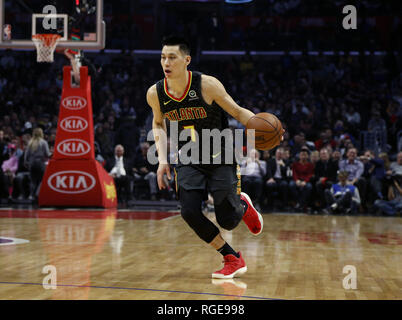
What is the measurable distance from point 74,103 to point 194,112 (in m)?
7.89

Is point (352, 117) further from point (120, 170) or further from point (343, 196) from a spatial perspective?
point (120, 170)

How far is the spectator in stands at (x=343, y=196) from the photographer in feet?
38.7

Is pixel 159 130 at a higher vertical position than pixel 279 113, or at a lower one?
lower

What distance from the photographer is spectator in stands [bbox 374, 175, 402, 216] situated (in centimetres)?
1165

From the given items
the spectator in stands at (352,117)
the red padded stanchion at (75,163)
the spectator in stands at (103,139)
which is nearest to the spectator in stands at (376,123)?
the spectator in stands at (352,117)

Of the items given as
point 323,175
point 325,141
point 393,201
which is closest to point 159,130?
point 323,175

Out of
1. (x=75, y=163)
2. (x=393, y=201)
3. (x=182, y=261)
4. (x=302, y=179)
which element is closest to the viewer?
(x=182, y=261)

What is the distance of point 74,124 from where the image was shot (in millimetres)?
11789

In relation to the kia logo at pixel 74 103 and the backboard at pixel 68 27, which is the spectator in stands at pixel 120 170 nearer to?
the kia logo at pixel 74 103

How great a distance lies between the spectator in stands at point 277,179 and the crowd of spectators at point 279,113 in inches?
0.9

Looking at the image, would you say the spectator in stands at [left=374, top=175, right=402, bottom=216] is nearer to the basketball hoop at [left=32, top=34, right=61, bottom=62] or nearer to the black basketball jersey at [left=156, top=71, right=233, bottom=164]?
the basketball hoop at [left=32, top=34, right=61, bottom=62]

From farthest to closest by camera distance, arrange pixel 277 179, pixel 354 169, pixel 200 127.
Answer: pixel 277 179 → pixel 354 169 → pixel 200 127

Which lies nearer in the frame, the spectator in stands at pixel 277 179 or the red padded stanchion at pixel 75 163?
the red padded stanchion at pixel 75 163

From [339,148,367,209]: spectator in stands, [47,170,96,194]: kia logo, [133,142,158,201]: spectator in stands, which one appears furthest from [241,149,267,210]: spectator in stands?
[47,170,96,194]: kia logo
